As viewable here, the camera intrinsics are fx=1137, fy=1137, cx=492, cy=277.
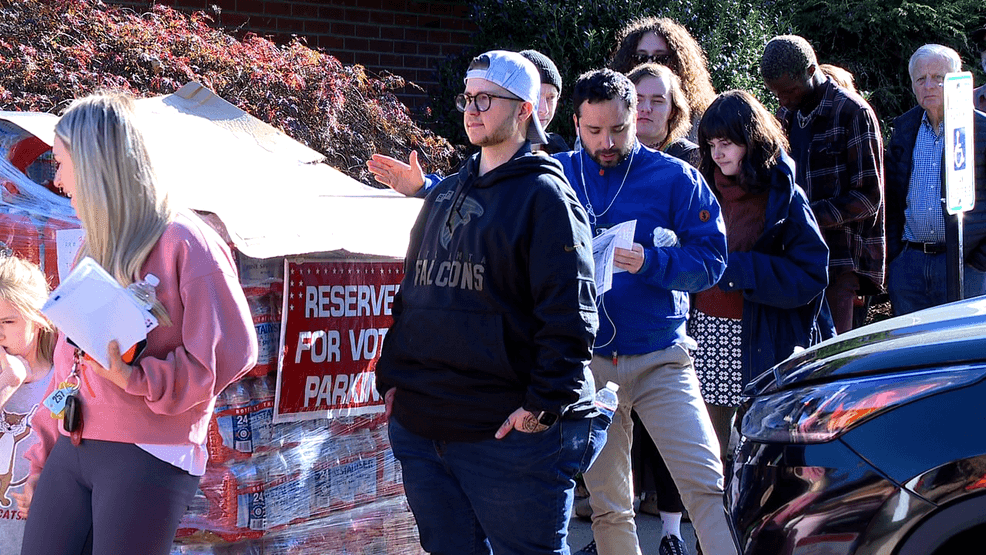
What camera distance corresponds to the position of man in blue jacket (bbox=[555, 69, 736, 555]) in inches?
158

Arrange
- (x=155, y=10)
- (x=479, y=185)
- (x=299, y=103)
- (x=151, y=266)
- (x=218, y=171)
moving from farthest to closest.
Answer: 1. (x=155, y=10)
2. (x=299, y=103)
3. (x=218, y=171)
4. (x=479, y=185)
5. (x=151, y=266)

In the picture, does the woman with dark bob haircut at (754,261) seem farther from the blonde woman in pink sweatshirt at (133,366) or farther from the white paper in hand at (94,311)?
the white paper in hand at (94,311)

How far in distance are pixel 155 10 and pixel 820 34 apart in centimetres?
643

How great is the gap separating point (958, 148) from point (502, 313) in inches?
125

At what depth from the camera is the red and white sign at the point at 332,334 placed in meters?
3.86

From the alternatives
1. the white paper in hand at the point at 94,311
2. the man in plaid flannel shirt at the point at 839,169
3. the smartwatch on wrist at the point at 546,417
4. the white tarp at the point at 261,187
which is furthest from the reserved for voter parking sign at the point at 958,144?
the white paper in hand at the point at 94,311

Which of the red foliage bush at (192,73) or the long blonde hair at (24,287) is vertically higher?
the red foliage bush at (192,73)

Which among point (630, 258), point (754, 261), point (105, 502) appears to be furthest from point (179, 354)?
point (754, 261)

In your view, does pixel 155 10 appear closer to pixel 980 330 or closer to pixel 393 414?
pixel 393 414

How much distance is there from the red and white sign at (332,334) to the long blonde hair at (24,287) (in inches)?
31.7

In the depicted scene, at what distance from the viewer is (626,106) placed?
4.00 m

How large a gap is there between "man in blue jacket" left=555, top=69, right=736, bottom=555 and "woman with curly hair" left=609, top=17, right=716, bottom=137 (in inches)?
63.3

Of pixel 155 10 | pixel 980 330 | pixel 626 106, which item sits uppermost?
pixel 155 10

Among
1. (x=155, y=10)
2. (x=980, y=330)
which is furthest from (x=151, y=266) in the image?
(x=155, y=10)
